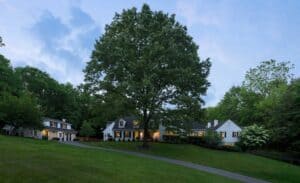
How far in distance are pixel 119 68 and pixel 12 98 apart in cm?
1732

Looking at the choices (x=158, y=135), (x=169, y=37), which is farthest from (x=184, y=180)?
(x=158, y=135)

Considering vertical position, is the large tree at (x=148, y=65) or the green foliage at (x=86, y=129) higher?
the large tree at (x=148, y=65)

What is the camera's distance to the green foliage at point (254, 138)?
53.7 meters

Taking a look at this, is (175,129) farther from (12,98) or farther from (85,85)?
(12,98)

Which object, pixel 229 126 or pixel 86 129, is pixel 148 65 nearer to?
pixel 229 126

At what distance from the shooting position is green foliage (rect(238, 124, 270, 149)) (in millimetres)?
53688

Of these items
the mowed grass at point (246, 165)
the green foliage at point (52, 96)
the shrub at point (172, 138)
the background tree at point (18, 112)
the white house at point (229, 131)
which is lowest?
the mowed grass at point (246, 165)

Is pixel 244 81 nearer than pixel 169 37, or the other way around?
pixel 169 37

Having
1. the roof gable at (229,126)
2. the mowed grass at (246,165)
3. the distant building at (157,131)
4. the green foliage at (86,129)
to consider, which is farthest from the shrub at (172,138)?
the mowed grass at (246,165)

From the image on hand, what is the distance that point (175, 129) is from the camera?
39.7 meters

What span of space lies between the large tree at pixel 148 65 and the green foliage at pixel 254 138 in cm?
1721

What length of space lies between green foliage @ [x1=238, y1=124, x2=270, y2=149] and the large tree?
56.4 feet

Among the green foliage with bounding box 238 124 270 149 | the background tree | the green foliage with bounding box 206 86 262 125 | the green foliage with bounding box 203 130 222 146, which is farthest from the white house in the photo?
the background tree

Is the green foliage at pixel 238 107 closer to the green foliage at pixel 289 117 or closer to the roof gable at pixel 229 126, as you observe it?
the roof gable at pixel 229 126
